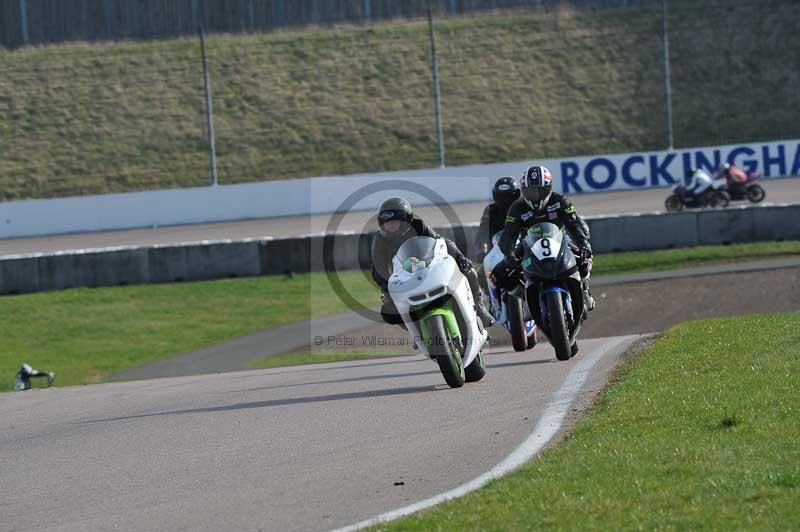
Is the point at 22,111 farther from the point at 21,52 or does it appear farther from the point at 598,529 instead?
the point at 598,529

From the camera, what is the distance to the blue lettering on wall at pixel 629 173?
34.6 meters

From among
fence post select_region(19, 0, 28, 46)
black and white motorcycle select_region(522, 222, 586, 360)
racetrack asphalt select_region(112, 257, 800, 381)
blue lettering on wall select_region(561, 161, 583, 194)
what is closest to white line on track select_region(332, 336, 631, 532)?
black and white motorcycle select_region(522, 222, 586, 360)

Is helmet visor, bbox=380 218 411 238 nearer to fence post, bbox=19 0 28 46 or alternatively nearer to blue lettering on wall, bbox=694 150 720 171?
blue lettering on wall, bbox=694 150 720 171

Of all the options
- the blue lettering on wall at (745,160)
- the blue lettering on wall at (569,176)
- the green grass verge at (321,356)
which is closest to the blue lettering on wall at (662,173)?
the blue lettering on wall at (745,160)

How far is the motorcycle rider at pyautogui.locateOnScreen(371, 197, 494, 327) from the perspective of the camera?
9.93m

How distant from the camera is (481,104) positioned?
39750 millimetres

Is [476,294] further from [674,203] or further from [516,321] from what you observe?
[674,203]

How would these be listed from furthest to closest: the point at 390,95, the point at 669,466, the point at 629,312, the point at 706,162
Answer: the point at 390,95
the point at 706,162
the point at 629,312
the point at 669,466

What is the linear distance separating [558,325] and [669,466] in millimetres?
4698

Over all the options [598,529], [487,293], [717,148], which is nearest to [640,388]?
[598,529]

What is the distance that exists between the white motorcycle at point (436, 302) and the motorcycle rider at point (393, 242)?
0.16 m

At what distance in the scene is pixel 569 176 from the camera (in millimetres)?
34031

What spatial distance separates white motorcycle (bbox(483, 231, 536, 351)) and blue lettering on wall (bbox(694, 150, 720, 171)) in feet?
71.4

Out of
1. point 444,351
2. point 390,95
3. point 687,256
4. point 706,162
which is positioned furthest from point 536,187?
point 390,95
